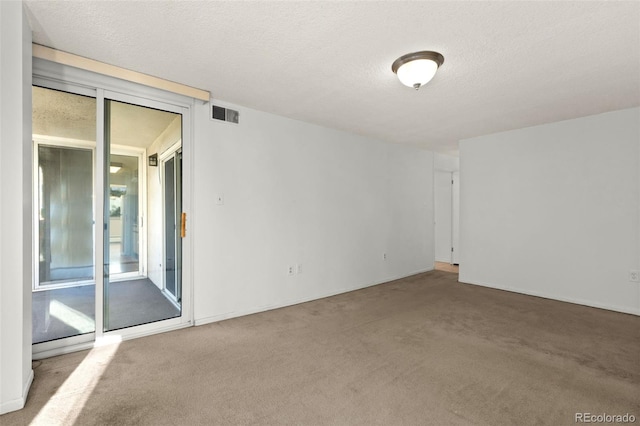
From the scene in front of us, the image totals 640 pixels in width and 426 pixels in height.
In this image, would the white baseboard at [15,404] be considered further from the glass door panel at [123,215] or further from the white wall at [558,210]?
the white wall at [558,210]

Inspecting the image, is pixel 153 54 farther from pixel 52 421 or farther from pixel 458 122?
pixel 458 122

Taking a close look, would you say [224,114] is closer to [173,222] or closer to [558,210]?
[173,222]

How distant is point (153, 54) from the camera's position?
255cm

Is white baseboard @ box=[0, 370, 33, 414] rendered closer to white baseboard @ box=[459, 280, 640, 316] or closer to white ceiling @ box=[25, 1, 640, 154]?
white ceiling @ box=[25, 1, 640, 154]

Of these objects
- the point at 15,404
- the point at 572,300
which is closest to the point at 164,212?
the point at 15,404

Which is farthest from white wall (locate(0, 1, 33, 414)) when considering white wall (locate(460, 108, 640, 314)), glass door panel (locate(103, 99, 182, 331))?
white wall (locate(460, 108, 640, 314))

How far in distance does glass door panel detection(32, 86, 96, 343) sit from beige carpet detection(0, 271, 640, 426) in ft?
1.65

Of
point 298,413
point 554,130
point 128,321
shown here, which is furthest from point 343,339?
point 554,130

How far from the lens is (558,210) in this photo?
14.5 feet

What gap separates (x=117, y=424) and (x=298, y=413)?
1.03 meters

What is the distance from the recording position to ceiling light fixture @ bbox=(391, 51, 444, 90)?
8.12 ft

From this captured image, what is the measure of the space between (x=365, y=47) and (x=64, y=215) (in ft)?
9.85

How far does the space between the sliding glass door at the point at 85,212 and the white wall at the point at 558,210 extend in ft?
15.2

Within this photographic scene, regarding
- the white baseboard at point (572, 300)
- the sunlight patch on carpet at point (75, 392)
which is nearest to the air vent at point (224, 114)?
the sunlight patch on carpet at point (75, 392)
